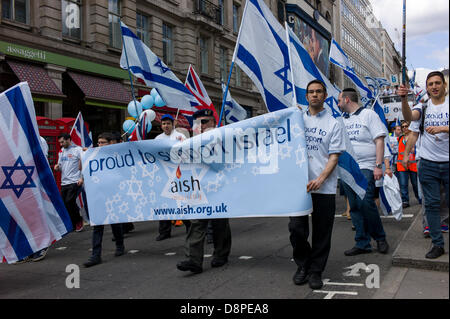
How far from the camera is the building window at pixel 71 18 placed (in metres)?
16.3

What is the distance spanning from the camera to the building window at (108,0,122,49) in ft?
60.5

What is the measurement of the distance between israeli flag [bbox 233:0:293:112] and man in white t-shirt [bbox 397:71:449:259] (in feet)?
6.29

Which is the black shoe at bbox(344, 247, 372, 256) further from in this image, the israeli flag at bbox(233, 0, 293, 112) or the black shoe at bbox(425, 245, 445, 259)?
the israeli flag at bbox(233, 0, 293, 112)

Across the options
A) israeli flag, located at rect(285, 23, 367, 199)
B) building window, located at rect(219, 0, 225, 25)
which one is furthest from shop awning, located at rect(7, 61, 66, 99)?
building window, located at rect(219, 0, 225, 25)

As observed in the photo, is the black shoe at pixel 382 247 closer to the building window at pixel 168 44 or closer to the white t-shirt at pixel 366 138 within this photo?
the white t-shirt at pixel 366 138

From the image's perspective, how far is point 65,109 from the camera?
54.5 ft

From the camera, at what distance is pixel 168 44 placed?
74.5 feet

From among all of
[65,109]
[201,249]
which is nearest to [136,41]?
[201,249]

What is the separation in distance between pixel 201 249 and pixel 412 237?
276 cm

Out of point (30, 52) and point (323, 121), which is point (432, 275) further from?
point (30, 52)

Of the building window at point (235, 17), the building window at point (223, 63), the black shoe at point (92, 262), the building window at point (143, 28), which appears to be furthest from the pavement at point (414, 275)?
the building window at point (235, 17)

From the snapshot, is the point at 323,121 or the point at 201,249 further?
the point at 201,249

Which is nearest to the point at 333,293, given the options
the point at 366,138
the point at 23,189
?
the point at 366,138

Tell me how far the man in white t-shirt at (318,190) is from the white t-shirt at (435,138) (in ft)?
2.90
